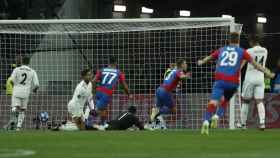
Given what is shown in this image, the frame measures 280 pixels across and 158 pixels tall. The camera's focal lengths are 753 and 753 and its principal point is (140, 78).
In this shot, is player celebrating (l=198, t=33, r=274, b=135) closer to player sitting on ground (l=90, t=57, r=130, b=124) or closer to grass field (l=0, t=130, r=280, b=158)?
grass field (l=0, t=130, r=280, b=158)

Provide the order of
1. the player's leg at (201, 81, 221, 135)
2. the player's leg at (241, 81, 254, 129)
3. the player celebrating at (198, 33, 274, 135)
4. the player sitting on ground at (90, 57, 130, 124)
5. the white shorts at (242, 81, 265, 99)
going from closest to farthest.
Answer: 1. the player's leg at (201, 81, 221, 135)
2. the player celebrating at (198, 33, 274, 135)
3. the white shorts at (242, 81, 265, 99)
4. the player's leg at (241, 81, 254, 129)
5. the player sitting on ground at (90, 57, 130, 124)

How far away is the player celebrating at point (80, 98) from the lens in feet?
61.7

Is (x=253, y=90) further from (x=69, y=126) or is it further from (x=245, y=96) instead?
(x=69, y=126)

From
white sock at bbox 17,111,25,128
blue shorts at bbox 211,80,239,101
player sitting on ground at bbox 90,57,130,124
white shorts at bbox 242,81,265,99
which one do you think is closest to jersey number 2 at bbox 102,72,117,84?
player sitting on ground at bbox 90,57,130,124

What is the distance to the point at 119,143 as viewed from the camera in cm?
1097

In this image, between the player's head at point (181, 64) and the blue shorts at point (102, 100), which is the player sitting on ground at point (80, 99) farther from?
the player's head at point (181, 64)

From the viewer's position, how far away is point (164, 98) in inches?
757

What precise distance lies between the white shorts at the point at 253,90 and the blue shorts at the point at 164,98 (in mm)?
2930

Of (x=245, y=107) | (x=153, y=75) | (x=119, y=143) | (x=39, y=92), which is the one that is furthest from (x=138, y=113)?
(x=119, y=143)

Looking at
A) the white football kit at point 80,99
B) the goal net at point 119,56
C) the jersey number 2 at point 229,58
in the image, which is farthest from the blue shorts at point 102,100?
the jersey number 2 at point 229,58

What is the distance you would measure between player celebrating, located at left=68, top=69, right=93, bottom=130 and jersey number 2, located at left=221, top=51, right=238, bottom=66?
210 inches

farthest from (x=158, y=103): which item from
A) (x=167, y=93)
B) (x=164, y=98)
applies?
(x=167, y=93)

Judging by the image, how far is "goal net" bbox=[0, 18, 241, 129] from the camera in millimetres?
20062

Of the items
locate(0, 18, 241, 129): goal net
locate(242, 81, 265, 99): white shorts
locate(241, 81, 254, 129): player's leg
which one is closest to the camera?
locate(242, 81, 265, 99): white shorts
